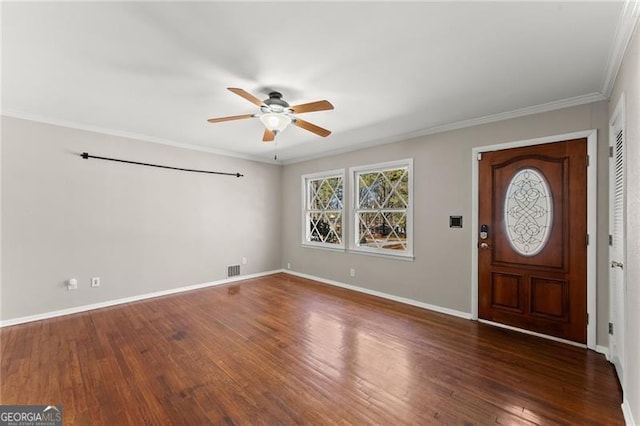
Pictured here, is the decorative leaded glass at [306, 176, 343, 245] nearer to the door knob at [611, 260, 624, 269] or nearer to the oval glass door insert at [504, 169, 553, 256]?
the oval glass door insert at [504, 169, 553, 256]

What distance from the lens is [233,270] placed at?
541 cm

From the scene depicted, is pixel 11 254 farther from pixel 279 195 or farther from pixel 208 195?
pixel 279 195

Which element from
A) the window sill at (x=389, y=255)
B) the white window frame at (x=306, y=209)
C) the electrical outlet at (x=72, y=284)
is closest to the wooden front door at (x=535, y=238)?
the window sill at (x=389, y=255)

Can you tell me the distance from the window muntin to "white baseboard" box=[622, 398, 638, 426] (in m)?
2.46

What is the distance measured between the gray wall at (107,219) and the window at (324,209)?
1.24m

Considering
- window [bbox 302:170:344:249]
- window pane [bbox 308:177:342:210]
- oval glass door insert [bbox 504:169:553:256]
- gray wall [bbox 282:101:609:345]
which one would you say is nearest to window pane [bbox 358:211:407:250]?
gray wall [bbox 282:101:609:345]

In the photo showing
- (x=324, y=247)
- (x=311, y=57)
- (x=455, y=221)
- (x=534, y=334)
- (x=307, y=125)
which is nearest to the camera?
(x=311, y=57)

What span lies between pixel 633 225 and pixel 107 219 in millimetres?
5624

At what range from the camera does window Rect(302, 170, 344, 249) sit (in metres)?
5.23

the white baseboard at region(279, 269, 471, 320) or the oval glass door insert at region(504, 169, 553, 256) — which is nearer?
the oval glass door insert at region(504, 169, 553, 256)

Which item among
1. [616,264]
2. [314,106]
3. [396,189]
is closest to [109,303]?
[314,106]

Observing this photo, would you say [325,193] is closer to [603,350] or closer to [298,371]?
[298,371]

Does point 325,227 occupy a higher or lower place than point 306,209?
lower

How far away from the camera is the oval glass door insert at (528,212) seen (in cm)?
298
